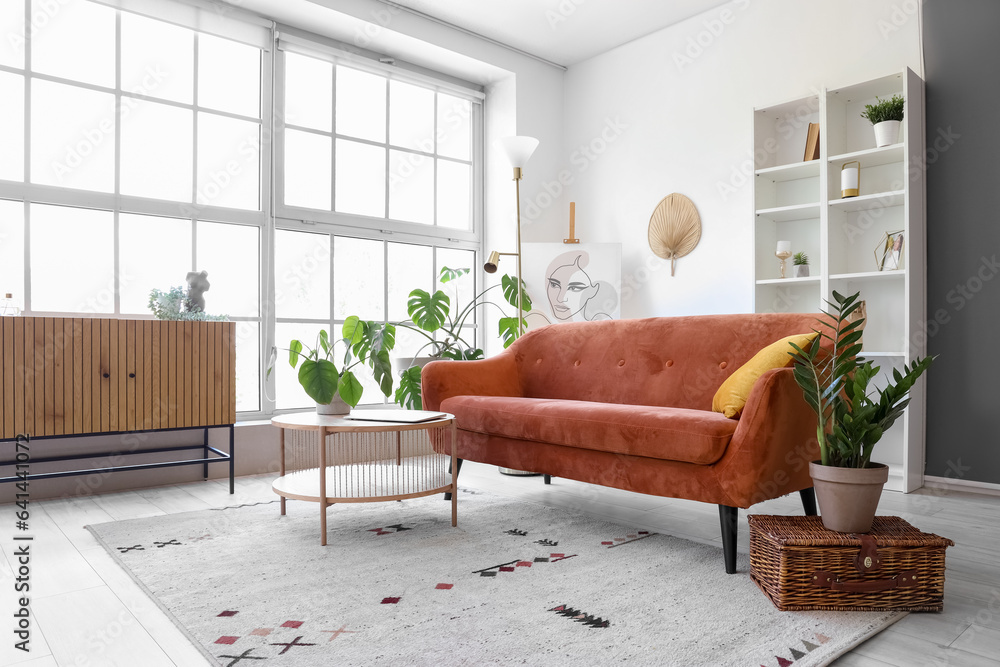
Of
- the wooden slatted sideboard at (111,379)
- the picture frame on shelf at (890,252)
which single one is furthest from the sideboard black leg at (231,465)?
the picture frame on shelf at (890,252)

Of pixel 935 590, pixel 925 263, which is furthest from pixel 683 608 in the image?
pixel 925 263

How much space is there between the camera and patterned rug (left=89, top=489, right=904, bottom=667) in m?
1.56

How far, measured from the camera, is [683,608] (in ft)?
5.98

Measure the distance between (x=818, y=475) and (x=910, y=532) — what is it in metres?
0.28

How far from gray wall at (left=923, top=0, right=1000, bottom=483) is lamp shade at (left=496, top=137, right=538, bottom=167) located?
7.13ft

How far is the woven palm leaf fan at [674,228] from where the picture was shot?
4.58 m

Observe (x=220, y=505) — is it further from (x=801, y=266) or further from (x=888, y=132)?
(x=888, y=132)

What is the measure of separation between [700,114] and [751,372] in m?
2.84

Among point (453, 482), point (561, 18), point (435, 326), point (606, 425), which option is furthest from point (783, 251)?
point (453, 482)

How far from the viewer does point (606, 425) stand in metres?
2.47

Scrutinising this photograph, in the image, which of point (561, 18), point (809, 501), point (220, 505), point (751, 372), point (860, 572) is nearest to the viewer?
point (860, 572)

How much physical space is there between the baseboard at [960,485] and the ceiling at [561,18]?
3.13 meters

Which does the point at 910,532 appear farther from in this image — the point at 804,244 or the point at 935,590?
the point at 804,244

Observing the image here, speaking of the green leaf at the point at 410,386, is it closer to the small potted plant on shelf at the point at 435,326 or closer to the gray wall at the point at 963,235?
the small potted plant on shelf at the point at 435,326
